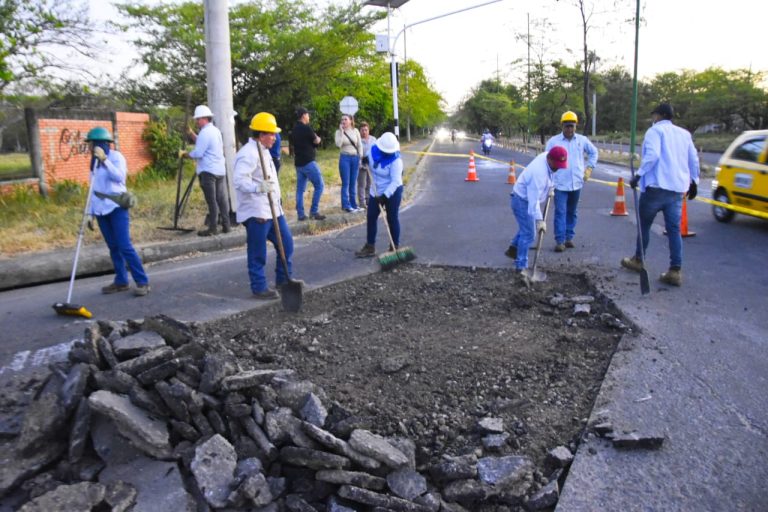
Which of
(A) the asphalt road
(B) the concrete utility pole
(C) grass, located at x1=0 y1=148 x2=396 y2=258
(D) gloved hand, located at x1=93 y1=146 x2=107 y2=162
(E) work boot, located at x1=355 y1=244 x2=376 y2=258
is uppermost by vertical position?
(B) the concrete utility pole

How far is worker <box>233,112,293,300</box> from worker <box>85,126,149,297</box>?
3.99 feet

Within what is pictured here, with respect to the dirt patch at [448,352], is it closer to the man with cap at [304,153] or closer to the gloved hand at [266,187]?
the gloved hand at [266,187]

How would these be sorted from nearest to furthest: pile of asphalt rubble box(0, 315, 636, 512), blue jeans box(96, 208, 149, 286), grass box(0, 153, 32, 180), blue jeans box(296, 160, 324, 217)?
pile of asphalt rubble box(0, 315, 636, 512) < blue jeans box(96, 208, 149, 286) < blue jeans box(296, 160, 324, 217) < grass box(0, 153, 32, 180)

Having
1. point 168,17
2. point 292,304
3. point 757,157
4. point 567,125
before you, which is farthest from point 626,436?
point 168,17

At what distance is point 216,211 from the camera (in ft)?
29.3

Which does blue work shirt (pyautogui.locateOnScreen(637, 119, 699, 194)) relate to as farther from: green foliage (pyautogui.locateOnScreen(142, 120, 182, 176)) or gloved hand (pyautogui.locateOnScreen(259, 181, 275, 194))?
green foliage (pyautogui.locateOnScreen(142, 120, 182, 176))

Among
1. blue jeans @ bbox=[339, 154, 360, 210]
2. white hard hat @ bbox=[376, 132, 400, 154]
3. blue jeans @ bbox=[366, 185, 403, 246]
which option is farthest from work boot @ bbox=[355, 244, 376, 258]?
blue jeans @ bbox=[339, 154, 360, 210]

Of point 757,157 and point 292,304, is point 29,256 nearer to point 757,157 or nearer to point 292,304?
point 292,304

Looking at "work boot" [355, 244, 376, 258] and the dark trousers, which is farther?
the dark trousers

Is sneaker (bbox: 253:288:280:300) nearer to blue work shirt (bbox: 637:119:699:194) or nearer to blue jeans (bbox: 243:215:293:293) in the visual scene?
blue jeans (bbox: 243:215:293:293)

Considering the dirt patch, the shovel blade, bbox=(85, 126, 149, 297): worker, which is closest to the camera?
the dirt patch

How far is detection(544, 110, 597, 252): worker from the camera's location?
7.68 m

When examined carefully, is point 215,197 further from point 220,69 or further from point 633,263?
point 633,263

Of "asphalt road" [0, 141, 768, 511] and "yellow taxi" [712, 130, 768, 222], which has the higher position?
"yellow taxi" [712, 130, 768, 222]
